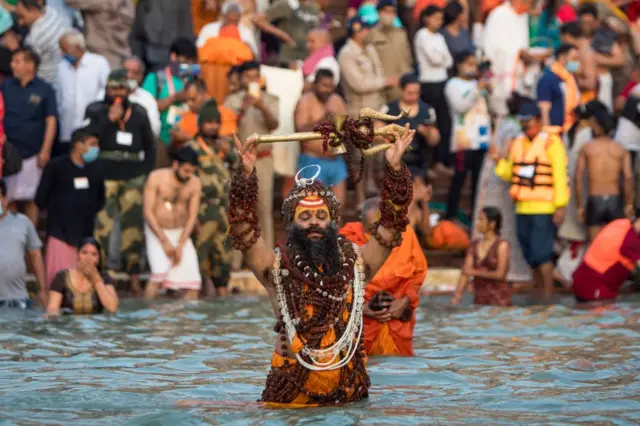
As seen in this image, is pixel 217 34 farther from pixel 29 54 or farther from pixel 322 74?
pixel 29 54

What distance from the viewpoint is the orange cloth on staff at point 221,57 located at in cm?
1998

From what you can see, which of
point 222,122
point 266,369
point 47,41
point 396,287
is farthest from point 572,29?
point 266,369

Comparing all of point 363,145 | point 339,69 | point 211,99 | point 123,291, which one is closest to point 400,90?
point 339,69

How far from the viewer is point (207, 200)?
18.7 m

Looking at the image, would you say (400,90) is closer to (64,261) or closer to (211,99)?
(211,99)

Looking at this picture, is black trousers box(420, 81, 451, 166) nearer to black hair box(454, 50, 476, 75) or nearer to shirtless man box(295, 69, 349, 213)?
black hair box(454, 50, 476, 75)

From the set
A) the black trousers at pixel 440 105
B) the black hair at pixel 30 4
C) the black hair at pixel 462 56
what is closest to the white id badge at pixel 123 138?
the black hair at pixel 30 4

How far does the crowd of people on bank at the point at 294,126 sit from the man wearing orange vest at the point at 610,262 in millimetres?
23

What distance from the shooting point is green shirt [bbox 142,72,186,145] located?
757 inches

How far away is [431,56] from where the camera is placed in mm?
20500

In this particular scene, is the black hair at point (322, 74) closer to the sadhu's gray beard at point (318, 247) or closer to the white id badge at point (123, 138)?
the white id badge at point (123, 138)

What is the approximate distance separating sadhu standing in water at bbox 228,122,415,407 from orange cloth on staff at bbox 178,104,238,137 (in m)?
8.86

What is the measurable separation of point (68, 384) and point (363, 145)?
11.5 feet

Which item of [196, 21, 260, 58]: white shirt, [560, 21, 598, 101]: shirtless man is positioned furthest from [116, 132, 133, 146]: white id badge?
[560, 21, 598, 101]: shirtless man
